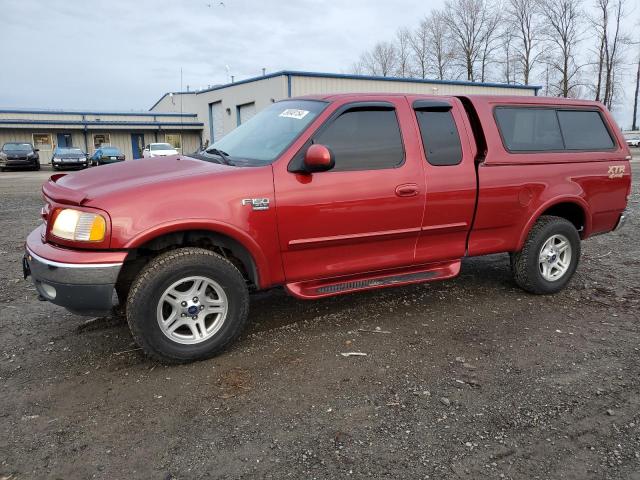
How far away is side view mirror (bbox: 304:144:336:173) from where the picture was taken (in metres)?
3.56

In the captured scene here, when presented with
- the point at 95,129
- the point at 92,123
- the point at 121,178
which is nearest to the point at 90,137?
the point at 95,129

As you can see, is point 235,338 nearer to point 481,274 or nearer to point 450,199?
point 450,199

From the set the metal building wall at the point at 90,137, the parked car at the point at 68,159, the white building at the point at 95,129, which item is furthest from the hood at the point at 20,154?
the metal building wall at the point at 90,137

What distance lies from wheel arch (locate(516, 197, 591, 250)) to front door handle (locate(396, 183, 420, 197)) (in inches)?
53.8

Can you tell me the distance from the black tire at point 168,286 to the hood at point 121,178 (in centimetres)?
52

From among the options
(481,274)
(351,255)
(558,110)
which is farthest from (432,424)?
(558,110)

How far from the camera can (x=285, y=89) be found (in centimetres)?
2677

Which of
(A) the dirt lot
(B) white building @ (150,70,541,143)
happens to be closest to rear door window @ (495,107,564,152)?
(A) the dirt lot

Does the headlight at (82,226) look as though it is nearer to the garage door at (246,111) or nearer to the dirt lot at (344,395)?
the dirt lot at (344,395)

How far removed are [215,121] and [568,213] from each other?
116ft

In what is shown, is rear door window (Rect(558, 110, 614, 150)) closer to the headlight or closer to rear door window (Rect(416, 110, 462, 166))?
rear door window (Rect(416, 110, 462, 166))

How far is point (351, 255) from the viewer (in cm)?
402

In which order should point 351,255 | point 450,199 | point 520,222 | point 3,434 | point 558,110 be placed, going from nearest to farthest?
1. point 3,434
2. point 351,255
3. point 450,199
4. point 520,222
5. point 558,110

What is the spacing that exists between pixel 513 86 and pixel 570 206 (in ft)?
105
